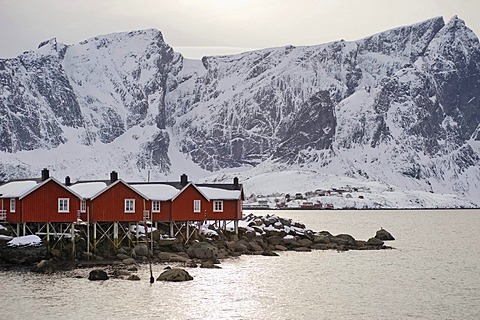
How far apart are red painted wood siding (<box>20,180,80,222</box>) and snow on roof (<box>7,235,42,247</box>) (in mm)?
2552

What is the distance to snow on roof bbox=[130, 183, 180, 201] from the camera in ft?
281

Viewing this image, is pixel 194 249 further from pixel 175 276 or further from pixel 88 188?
pixel 175 276

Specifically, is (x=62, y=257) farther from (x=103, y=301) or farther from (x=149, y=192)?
(x=103, y=301)

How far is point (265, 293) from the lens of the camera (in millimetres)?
62594

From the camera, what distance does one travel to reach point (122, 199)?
8038 cm

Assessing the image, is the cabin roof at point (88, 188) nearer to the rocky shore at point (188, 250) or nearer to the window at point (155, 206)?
the rocky shore at point (188, 250)

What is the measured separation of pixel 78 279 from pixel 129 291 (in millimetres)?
6457

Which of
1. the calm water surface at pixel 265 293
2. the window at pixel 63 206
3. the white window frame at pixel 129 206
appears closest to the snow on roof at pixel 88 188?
the window at pixel 63 206

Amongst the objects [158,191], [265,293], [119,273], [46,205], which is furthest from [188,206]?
[265,293]

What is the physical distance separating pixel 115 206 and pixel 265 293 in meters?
22.6

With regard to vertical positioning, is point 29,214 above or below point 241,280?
above

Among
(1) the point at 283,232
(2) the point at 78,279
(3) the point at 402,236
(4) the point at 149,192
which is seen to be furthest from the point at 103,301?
(3) the point at 402,236

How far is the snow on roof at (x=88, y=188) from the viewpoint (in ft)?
261

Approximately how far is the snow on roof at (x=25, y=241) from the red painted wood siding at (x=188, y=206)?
16363 mm
